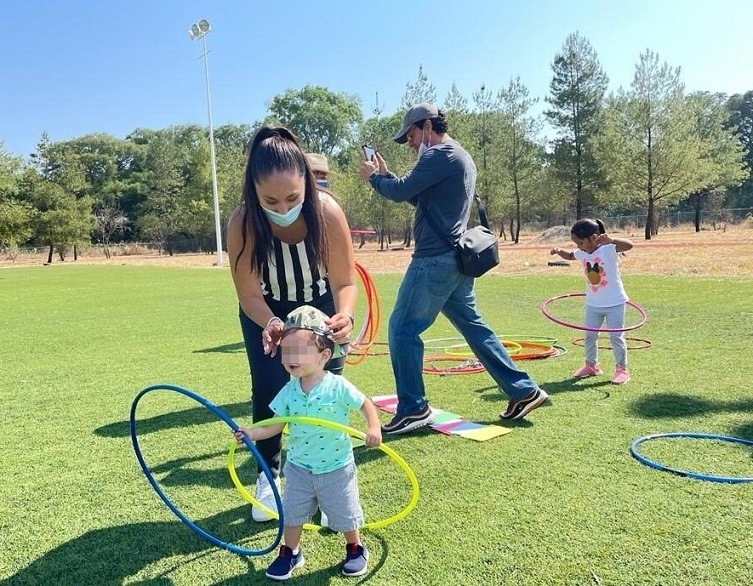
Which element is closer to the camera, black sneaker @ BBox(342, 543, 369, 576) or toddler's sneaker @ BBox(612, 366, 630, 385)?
black sneaker @ BBox(342, 543, 369, 576)

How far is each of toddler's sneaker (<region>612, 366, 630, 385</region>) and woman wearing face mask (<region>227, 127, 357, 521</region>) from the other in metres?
3.79

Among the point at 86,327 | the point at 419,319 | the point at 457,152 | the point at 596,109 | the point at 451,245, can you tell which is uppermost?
the point at 596,109

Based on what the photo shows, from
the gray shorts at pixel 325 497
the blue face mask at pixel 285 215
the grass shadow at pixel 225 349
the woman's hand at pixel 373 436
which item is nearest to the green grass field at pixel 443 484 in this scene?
the gray shorts at pixel 325 497

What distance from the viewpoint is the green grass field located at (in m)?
2.94

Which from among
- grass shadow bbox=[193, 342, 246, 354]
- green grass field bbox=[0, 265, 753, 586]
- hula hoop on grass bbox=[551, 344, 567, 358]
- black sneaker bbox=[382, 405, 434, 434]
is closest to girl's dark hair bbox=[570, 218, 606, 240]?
green grass field bbox=[0, 265, 753, 586]

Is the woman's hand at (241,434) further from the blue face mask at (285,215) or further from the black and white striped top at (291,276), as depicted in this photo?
the blue face mask at (285,215)

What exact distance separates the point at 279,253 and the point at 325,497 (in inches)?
52.0

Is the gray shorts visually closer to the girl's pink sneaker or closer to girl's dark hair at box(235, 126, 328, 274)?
girl's dark hair at box(235, 126, 328, 274)

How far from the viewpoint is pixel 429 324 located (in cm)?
497

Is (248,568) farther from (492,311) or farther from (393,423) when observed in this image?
(492,311)

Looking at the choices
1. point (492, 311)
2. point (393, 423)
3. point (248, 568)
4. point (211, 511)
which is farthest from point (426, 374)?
point (492, 311)

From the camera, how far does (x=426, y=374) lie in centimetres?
711

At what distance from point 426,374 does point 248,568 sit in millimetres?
Result: 4302

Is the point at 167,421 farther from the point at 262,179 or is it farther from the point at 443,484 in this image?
→ the point at 262,179
